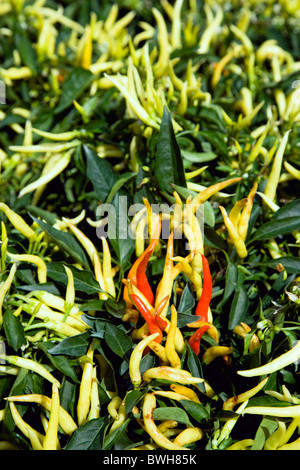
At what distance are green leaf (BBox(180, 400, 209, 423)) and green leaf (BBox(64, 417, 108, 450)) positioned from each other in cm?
15

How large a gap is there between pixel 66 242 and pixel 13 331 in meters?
0.23

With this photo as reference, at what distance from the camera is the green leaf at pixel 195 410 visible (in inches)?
31.0

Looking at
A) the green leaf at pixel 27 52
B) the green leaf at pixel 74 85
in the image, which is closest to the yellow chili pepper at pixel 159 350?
the green leaf at pixel 74 85

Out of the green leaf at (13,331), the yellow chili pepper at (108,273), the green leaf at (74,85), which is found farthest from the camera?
the green leaf at (74,85)

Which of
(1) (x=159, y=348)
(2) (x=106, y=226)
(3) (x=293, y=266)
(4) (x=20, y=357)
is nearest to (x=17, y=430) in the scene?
(4) (x=20, y=357)

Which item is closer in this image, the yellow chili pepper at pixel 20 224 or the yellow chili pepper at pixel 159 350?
the yellow chili pepper at pixel 159 350

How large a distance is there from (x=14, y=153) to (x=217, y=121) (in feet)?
1.91

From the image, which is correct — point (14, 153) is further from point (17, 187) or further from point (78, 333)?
point (78, 333)

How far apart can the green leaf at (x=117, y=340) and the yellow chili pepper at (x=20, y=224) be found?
0.89 feet

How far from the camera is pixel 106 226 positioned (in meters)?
1.06

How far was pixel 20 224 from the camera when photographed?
938 millimetres

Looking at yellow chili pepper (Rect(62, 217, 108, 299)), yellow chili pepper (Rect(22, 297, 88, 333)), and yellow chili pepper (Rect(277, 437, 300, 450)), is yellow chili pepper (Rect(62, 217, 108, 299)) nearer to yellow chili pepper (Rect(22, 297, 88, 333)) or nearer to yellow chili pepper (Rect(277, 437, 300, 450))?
yellow chili pepper (Rect(22, 297, 88, 333))

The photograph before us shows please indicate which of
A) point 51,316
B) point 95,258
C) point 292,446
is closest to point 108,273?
point 95,258

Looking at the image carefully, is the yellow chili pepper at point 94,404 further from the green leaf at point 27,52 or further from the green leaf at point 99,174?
the green leaf at point 27,52
